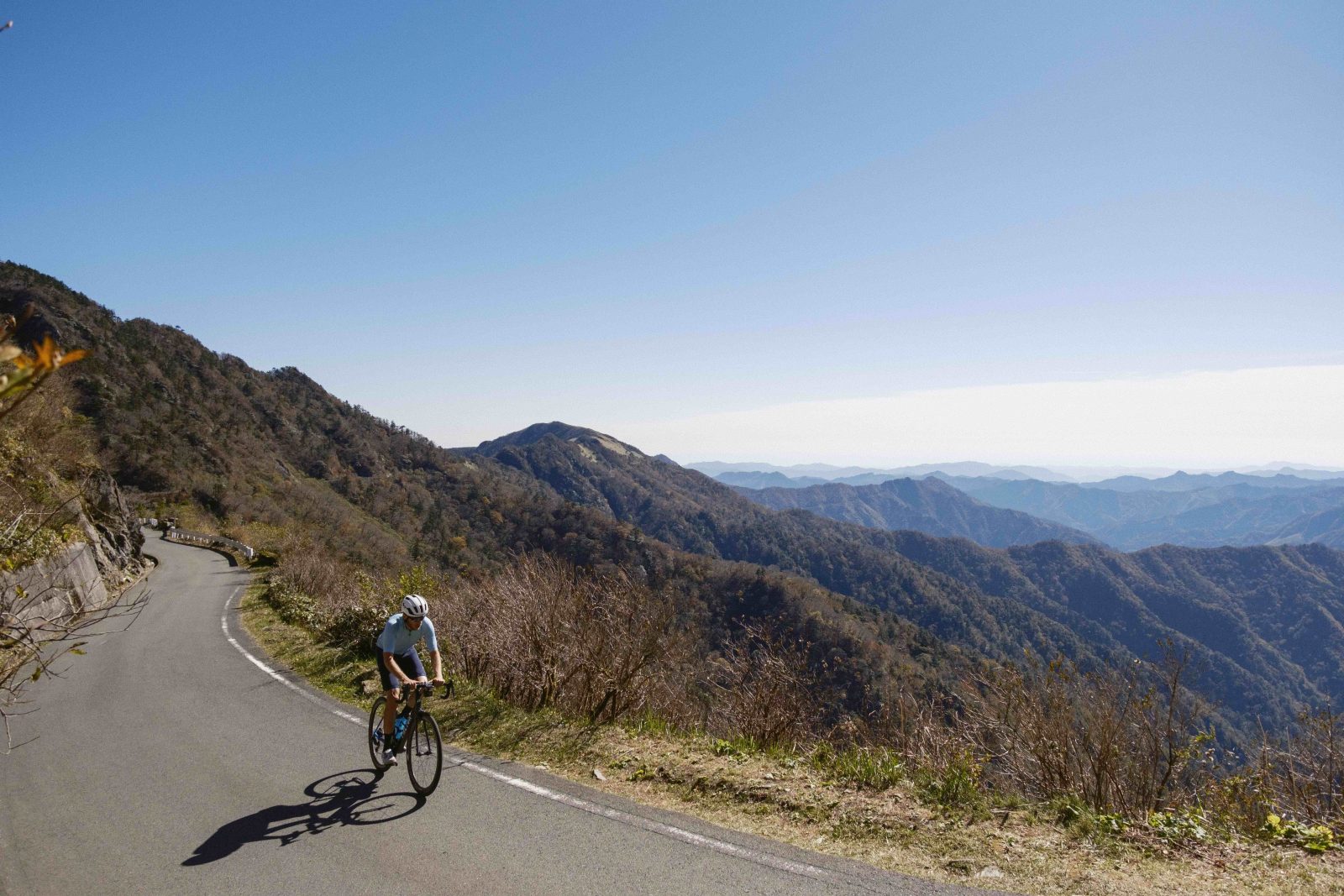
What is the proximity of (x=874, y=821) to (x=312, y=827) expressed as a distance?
5201 mm

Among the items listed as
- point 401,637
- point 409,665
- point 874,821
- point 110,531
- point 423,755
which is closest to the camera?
point 874,821

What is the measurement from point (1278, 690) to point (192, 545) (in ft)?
660

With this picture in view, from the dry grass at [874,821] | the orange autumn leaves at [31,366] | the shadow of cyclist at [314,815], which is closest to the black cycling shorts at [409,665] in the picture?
the shadow of cyclist at [314,815]

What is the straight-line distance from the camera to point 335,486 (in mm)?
100750

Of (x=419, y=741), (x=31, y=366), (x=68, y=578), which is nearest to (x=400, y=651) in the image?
(x=419, y=741)

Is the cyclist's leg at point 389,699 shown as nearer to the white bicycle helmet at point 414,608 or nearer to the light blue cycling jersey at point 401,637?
the light blue cycling jersey at point 401,637

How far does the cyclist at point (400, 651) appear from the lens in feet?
22.0

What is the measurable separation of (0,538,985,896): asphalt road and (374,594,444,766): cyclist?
72 centimetres

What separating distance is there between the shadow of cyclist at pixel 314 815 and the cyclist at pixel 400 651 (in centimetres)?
46

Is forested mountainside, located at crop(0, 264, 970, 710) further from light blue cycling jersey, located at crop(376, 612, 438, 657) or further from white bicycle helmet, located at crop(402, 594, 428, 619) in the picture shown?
white bicycle helmet, located at crop(402, 594, 428, 619)

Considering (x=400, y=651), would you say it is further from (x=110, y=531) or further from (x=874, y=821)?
(x=110, y=531)

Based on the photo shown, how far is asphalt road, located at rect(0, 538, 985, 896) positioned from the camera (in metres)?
5.09

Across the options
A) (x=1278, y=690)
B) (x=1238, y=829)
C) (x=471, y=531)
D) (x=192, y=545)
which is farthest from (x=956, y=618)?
(x=1238, y=829)

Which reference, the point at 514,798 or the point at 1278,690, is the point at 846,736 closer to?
the point at 514,798
